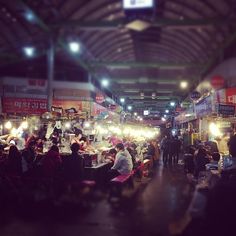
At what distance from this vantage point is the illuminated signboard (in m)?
12.7

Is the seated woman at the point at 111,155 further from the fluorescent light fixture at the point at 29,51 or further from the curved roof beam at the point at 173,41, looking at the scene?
the curved roof beam at the point at 173,41

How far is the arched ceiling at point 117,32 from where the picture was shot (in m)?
16.7

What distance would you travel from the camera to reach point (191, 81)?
29.1m

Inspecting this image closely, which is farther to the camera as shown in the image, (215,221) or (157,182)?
(157,182)

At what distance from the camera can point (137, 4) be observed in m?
12.9

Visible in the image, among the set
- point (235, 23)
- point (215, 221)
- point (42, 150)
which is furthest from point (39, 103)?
point (215, 221)

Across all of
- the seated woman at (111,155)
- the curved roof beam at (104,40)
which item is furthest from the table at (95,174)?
the curved roof beam at (104,40)

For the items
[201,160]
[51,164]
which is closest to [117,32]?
[201,160]

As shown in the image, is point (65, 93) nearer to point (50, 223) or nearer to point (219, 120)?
point (219, 120)

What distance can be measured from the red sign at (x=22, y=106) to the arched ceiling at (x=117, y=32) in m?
3.80

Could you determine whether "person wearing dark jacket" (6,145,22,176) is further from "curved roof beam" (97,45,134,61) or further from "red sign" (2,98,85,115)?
"curved roof beam" (97,45,134,61)

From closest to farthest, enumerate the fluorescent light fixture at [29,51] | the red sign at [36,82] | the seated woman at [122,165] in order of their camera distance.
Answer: the seated woman at [122,165] → the red sign at [36,82] → the fluorescent light fixture at [29,51]

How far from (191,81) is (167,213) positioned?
2195 centimetres

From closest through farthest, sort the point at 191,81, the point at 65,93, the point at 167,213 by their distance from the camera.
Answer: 1. the point at 167,213
2. the point at 65,93
3. the point at 191,81
